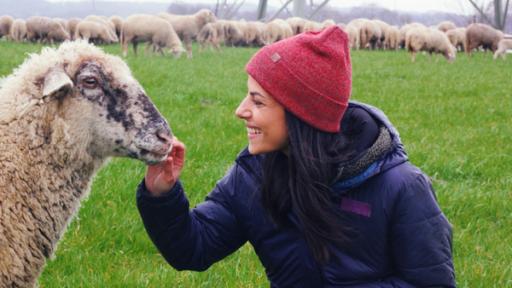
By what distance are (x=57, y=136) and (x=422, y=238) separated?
4.13 ft

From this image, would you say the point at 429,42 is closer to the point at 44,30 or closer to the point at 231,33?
the point at 231,33

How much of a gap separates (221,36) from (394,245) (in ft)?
76.6

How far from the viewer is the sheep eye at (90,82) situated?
7.77ft

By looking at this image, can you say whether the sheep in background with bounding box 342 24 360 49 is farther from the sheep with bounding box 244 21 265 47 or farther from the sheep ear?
the sheep ear

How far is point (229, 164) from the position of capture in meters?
4.90

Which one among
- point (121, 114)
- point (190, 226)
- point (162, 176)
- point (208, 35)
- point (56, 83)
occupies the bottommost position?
point (208, 35)

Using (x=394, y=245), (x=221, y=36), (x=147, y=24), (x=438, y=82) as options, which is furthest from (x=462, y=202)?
(x=221, y=36)

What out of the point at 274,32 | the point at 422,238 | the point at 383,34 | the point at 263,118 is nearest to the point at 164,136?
the point at 263,118

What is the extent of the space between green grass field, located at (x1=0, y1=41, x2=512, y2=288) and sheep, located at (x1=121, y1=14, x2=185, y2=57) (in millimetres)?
8188

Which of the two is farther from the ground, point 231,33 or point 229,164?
point 229,164

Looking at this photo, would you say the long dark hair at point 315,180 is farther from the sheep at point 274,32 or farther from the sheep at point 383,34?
the sheep at point 383,34

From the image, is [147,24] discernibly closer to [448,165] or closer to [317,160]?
[448,165]

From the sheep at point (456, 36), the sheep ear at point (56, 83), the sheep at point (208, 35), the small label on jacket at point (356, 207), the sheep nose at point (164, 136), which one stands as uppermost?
the sheep ear at point (56, 83)

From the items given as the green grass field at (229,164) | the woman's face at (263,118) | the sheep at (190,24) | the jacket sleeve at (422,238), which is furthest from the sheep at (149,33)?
the jacket sleeve at (422,238)
